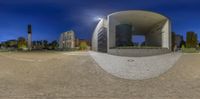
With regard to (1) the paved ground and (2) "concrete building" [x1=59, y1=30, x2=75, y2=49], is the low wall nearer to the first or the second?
(2) "concrete building" [x1=59, y1=30, x2=75, y2=49]

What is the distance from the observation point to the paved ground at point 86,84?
9.38 metres

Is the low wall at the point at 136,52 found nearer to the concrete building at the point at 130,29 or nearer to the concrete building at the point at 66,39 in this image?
the concrete building at the point at 130,29

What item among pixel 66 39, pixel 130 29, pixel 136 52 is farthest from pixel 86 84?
pixel 130 29

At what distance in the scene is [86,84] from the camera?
11328 millimetres

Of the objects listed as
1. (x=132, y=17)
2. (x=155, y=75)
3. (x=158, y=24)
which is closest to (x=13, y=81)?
(x=155, y=75)

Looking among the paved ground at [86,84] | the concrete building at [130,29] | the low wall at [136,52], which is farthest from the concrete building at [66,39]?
the paved ground at [86,84]

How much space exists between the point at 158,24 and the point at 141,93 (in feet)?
138

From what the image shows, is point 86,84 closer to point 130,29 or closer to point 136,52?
point 136,52

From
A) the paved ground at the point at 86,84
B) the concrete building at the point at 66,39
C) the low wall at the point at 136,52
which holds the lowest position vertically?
the paved ground at the point at 86,84

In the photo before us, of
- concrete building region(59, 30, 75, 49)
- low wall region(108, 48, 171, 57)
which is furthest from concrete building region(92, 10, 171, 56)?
concrete building region(59, 30, 75, 49)

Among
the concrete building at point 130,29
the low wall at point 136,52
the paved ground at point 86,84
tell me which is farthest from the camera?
the concrete building at point 130,29

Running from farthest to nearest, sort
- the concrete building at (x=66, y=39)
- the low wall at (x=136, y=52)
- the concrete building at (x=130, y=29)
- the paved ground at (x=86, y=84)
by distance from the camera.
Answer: the concrete building at (x=66, y=39)
the concrete building at (x=130, y=29)
the low wall at (x=136, y=52)
the paved ground at (x=86, y=84)

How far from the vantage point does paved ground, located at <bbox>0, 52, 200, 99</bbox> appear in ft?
30.8

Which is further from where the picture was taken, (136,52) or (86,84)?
(136,52)
